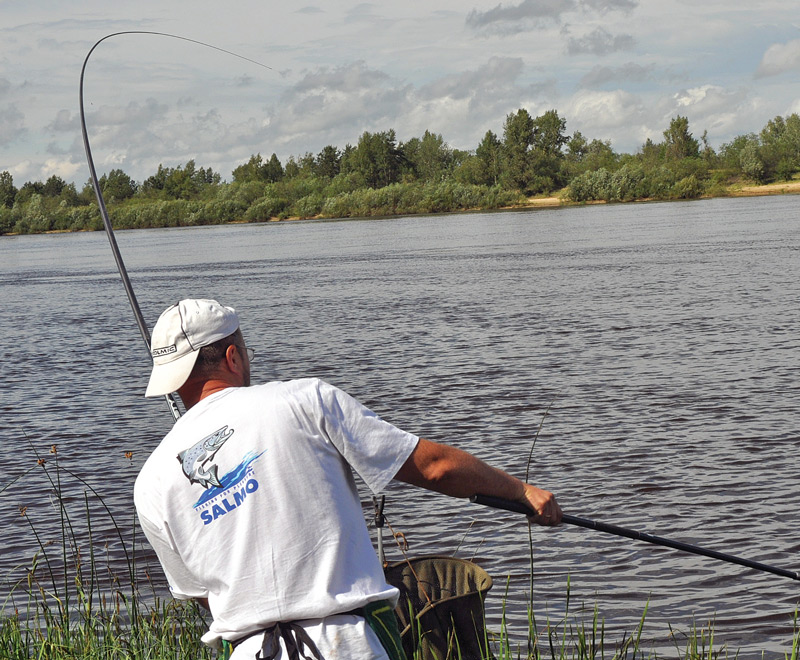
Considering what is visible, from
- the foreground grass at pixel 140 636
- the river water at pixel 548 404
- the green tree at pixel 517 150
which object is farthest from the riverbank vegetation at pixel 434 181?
the foreground grass at pixel 140 636

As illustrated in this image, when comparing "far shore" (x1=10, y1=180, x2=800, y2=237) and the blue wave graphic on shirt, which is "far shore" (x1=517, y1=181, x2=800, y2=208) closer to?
"far shore" (x1=10, y1=180, x2=800, y2=237)

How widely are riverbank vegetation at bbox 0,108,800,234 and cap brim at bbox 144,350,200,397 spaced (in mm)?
99730

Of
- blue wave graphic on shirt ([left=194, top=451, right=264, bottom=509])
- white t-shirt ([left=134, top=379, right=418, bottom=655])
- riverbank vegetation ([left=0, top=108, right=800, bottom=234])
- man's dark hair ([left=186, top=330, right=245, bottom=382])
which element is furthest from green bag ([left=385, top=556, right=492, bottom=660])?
riverbank vegetation ([left=0, top=108, right=800, bottom=234])

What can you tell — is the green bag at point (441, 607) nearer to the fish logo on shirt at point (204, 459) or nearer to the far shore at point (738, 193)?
the fish logo on shirt at point (204, 459)

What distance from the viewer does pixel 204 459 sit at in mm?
2752

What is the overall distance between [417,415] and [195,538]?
372 inches

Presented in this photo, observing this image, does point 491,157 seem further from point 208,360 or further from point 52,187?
point 208,360

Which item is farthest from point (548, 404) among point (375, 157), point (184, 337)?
point (375, 157)

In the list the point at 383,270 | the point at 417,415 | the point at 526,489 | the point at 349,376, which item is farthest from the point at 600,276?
the point at 526,489

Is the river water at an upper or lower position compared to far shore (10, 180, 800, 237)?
lower

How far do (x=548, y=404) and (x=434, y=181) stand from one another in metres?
108

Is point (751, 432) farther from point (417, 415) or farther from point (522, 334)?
point (522, 334)

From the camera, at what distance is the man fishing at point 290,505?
8.95 feet

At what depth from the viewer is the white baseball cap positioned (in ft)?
9.64
